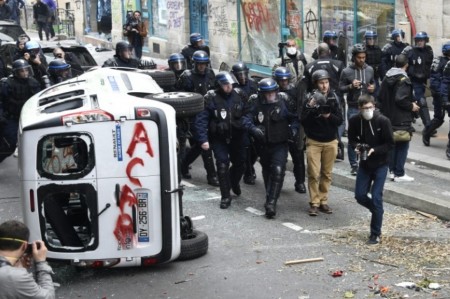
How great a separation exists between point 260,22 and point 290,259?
48.6 feet

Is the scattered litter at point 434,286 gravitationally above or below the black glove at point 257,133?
below

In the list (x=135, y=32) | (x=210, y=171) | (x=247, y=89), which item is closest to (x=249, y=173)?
(x=210, y=171)

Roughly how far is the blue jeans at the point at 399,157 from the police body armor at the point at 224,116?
2.11m

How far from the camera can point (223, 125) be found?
11539 mm

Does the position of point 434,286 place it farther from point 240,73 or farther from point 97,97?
point 240,73

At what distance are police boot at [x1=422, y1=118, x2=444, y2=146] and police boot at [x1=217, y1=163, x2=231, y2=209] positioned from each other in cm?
420

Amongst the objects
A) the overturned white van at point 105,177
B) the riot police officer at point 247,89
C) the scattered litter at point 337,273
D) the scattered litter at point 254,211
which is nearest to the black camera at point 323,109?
the scattered litter at point 254,211

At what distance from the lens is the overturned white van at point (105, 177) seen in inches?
337

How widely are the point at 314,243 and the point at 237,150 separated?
2249 mm

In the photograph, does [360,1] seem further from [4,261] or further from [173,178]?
[4,261]

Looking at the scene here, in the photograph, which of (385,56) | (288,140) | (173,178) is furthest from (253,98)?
(385,56)

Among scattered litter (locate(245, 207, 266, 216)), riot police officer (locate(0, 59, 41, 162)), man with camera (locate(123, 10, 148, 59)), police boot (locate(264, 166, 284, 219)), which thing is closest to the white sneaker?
police boot (locate(264, 166, 284, 219))

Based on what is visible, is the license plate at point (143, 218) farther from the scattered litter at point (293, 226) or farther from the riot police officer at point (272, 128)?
the riot police officer at point (272, 128)

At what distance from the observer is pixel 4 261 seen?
575 cm
